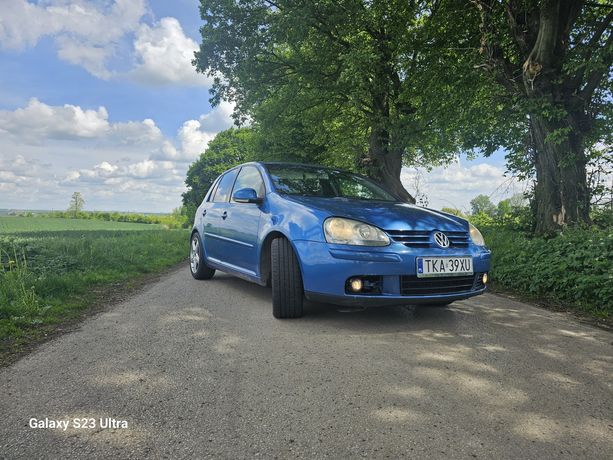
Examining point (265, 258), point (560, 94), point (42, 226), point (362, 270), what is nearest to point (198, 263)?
point (265, 258)

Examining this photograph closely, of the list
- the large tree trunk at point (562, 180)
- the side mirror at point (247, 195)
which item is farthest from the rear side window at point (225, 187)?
the large tree trunk at point (562, 180)

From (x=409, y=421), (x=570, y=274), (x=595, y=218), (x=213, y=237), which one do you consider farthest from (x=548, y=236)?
(x=409, y=421)

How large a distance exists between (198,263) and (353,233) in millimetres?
3681

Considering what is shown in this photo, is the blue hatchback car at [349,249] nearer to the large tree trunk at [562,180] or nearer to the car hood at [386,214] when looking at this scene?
the car hood at [386,214]

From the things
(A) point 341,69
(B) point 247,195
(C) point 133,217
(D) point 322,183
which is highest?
(A) point 341,69

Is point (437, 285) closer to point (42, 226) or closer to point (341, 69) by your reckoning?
point (341, 69)

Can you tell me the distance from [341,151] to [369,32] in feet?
20.5

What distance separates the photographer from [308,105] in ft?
49.0

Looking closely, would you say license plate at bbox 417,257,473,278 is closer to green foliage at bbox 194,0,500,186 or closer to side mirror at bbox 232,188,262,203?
side mirror at bbox 232,188,262,203

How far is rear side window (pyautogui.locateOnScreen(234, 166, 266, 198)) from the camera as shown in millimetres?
4734

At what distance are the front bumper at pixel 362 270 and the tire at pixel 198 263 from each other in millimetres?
3200

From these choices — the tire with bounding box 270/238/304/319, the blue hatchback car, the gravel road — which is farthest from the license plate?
the tire with bounding box 270/238/304/319

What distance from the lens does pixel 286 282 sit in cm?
371

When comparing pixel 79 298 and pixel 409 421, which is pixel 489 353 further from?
pixel 79 298
